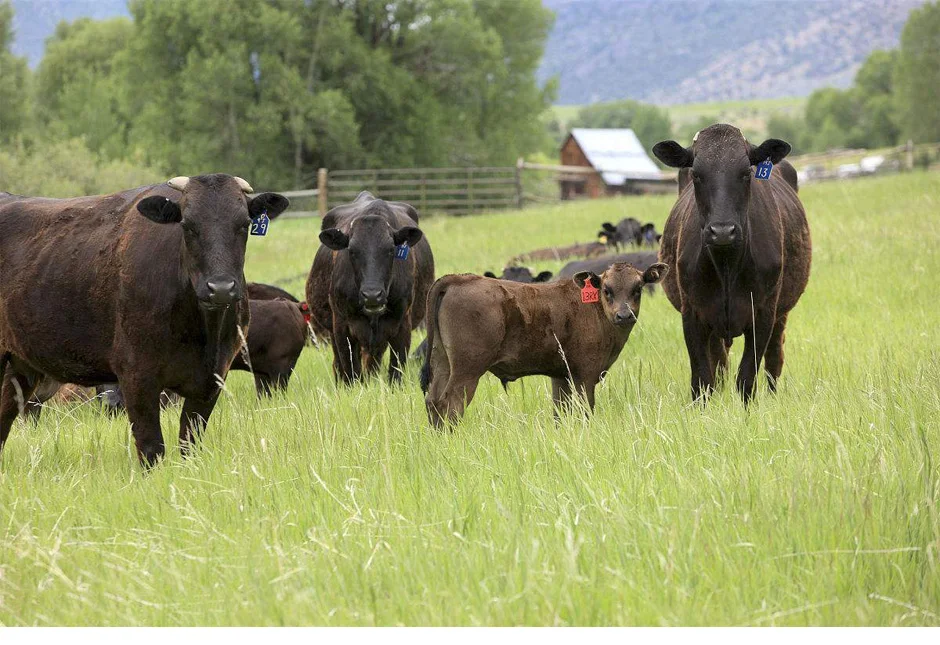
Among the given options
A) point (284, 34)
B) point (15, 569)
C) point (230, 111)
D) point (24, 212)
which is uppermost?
point (284, 34)

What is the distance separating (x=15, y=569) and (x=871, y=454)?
11.6 feet

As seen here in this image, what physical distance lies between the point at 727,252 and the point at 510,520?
3.98 metres

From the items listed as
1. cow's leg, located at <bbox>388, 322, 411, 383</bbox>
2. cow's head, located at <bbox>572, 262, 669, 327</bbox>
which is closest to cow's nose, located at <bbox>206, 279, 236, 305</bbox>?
cow's head, located at <bbox>572, 262, 669, 327</bbox>

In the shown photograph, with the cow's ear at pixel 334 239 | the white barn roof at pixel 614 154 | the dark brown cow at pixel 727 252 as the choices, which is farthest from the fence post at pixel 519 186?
the dark brown cow at pixel 727 252

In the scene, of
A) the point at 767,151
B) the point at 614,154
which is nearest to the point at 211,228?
the point at 767,151

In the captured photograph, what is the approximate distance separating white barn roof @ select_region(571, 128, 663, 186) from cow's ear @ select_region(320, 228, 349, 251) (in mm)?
57368

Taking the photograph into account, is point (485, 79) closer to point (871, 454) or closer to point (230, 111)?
point (230, 111)

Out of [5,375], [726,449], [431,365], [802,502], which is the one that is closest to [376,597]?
[802,502]

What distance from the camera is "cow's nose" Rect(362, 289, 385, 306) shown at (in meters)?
9.12

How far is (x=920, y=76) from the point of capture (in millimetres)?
83938

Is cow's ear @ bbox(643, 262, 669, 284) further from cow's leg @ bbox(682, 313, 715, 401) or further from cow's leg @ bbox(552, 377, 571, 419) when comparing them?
cow's leg @ bbox(552, 377, 571, 419)

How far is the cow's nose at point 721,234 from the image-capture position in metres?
7.06

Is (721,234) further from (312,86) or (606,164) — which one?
(606,164)

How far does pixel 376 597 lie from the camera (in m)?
3.48
